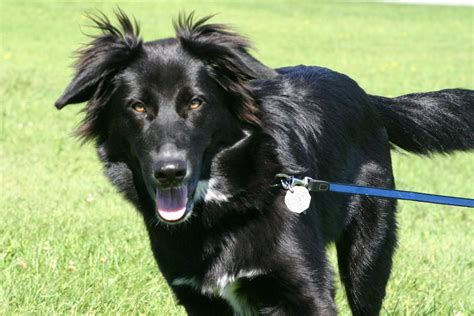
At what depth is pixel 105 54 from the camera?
149 inches

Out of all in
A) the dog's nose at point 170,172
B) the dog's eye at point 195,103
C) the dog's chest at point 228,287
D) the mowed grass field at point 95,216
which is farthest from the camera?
the mowed grass field at point 95,216

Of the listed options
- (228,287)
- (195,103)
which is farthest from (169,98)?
(228,287)

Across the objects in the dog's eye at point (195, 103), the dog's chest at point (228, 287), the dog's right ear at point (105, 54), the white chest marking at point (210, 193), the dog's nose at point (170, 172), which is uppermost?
the dog's right ear at point (105, 54)

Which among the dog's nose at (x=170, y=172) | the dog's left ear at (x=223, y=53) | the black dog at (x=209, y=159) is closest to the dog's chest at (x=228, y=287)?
the black dog at (x=209, y=159)

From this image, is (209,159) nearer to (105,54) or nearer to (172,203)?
(172,203)

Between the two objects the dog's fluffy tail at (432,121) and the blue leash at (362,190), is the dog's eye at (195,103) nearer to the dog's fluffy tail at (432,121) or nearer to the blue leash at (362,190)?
the blue leash at (362,190)

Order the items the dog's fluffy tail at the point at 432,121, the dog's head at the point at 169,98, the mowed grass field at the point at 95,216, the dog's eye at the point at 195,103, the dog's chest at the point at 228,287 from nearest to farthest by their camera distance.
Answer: the dog's head at the point at 169,98
the dog's eye at the point at 195,103
the dog's chest at the point at 228,287
the mowed grass field at the point at 95,216
the dog's fluffy tail at the point at 432,121

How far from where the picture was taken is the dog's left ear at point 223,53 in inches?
147

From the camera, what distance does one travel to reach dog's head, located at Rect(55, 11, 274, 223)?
3566mm

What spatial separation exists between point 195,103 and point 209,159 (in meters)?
0.30

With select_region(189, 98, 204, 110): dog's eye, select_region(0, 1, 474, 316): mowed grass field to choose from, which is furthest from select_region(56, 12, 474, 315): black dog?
select_region(0, 1, 474, 316): mowed grass field

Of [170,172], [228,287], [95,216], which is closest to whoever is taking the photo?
[170,172]

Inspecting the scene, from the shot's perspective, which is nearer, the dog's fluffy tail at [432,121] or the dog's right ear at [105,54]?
the dog's right ear at [105,54]

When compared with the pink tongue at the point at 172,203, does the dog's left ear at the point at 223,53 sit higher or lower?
higher
